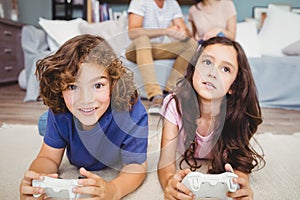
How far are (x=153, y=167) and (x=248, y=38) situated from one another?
183 centimetres

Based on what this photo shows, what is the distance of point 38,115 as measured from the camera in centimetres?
143

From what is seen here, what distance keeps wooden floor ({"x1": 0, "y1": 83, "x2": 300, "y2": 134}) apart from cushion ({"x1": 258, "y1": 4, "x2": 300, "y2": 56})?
0.70 m

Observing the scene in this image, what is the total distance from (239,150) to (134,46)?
105 centimetres

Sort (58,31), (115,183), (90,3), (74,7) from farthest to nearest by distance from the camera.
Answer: (74,7)
(90,3)
(58,31)
(115,183)

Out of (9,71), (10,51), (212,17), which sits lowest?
(9,71)

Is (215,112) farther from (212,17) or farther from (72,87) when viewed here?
(212,17)

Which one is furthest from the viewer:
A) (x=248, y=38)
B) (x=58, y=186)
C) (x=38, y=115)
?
(x=248, y=38)

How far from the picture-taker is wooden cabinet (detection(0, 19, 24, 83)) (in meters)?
2.52

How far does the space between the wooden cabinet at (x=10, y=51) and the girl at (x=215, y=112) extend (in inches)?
87.0

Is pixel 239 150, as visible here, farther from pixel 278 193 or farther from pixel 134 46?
pixel 134 46

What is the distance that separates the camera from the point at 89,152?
68 cm

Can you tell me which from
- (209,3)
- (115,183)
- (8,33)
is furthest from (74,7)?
(115,183)

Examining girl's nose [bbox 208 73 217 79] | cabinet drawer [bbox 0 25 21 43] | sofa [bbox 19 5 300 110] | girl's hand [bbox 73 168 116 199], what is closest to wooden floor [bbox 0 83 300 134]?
sofa [bbox 19 5 300 110]

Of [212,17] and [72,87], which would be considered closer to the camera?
[72,87]
